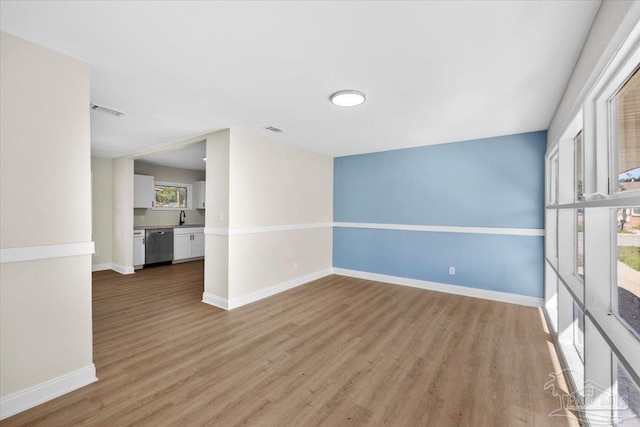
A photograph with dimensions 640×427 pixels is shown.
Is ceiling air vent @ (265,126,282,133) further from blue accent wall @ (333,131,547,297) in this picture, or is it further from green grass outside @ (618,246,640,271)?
green grass outside @ (618,246,640,271)

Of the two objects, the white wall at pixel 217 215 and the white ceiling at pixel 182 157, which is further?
the white ceiling at pixel 182 157

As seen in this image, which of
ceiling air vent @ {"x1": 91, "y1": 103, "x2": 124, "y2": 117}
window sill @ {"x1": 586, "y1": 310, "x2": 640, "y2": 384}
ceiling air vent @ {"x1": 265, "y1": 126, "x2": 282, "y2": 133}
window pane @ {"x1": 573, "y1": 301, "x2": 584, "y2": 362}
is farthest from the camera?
ceiling air vent @ {"x1": 265, "y1": 126, "x2": 282, "y2": 133}

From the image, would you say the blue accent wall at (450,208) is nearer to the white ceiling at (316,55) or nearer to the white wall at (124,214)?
the white ceiling at (316,55)

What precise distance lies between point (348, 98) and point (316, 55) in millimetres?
711

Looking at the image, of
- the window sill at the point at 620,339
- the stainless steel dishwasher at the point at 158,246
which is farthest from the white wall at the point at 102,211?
the window sill at the point at 620,339

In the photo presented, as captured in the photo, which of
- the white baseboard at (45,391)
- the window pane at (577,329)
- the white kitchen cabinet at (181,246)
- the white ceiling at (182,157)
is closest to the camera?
the white baseboard at (45,391)

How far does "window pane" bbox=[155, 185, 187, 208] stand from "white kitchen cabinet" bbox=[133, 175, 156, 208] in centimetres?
43

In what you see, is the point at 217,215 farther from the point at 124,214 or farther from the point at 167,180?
the point at 167,180

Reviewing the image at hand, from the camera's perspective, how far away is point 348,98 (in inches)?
101

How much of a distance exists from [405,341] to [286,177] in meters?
2.99

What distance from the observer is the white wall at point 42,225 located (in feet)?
5.65

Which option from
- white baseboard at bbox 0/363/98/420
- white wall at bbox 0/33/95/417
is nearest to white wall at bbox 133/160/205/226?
white wall at bbox 0/33/95/417

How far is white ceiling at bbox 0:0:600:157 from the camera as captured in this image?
1.50 meters

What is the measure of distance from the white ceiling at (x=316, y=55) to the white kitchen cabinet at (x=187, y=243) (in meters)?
3.70
